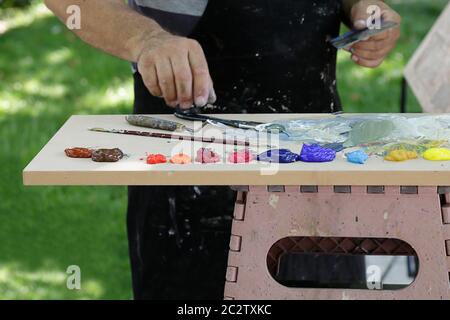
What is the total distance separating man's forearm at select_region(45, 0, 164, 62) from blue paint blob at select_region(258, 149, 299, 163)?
1.64 feet

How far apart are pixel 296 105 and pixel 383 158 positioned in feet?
2.60

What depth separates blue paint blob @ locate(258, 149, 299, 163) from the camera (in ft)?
6.50

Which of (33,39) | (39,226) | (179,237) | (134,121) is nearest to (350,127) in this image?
(134,121)

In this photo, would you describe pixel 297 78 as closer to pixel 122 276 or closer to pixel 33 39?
pixel 122 276

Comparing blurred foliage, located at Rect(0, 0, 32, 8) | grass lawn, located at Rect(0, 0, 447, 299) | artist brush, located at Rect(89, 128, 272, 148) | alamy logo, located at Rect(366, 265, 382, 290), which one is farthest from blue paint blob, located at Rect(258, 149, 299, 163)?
blurred foliage, located at Rect(0, 0, 32, 8)

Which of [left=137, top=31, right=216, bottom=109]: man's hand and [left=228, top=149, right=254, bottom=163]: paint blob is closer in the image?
[left=228, top=149, right=254, bottom=163]: paint blob

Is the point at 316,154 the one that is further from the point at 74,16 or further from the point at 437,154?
the point at 74,16

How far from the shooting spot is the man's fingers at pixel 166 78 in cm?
222

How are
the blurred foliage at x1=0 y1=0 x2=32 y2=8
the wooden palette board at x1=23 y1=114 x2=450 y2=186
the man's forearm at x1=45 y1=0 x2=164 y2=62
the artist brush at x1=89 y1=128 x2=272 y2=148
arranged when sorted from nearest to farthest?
1. the wooden palette board at x1=23 y1=114 x2=450 y2=186
2. the artist brush at x1=89 y1=128 x2=272 y2=148
3. the man's forearm at x1=45 y1=0 x2=164 y2=62
4. the blurred foliage at x1=0 y1=0 x2=32 y2=8

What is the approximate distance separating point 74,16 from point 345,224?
3.00 feet

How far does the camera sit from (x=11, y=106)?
5.45 meters

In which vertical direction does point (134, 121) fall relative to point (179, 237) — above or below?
above

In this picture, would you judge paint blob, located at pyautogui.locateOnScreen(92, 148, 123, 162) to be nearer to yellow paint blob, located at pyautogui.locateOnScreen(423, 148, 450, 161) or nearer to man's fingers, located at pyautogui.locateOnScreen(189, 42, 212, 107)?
man's fingers, located at pyautogui.locateOnScreen(189, 42, 212, 107)

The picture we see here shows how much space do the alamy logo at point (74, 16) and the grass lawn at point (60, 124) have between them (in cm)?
150
